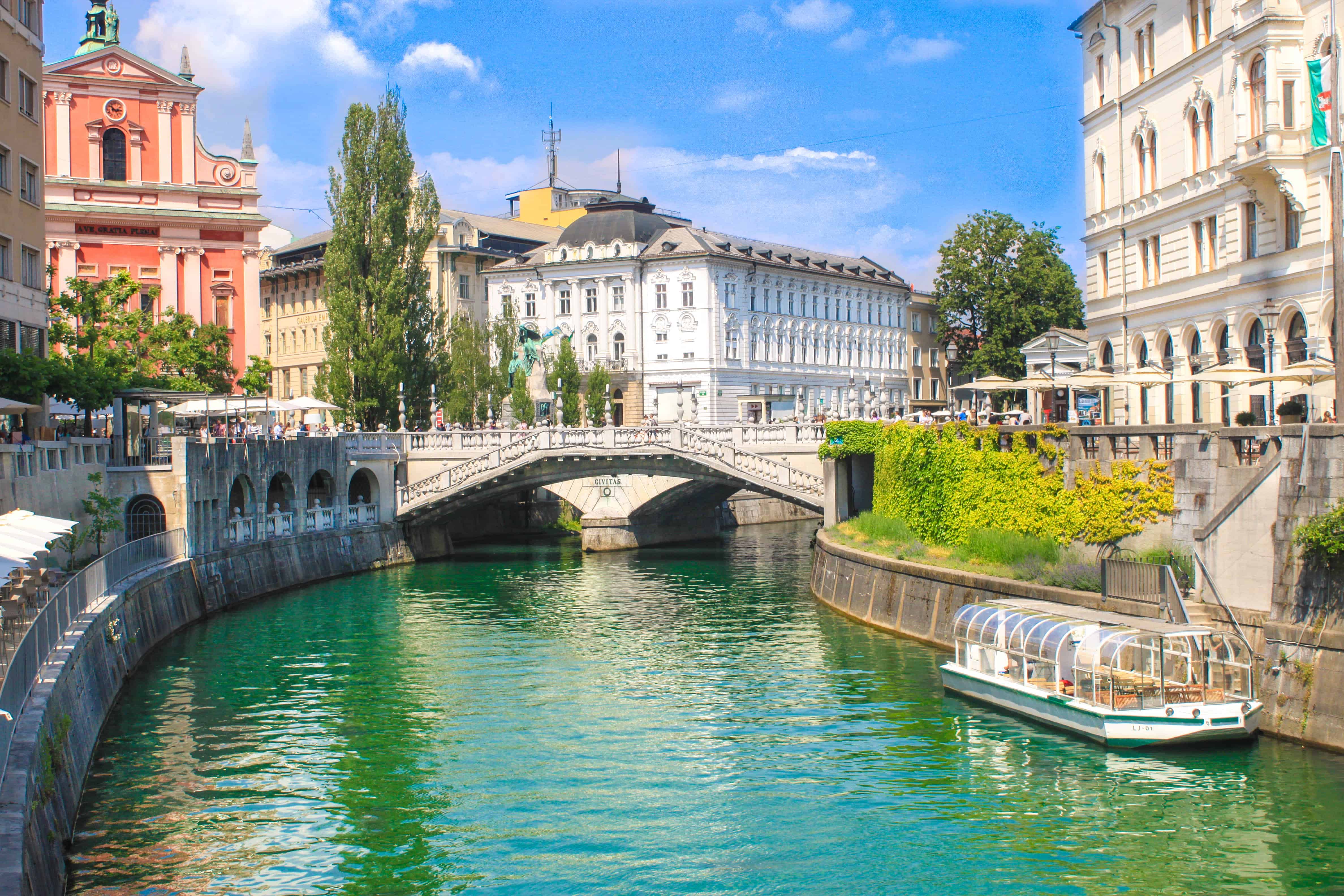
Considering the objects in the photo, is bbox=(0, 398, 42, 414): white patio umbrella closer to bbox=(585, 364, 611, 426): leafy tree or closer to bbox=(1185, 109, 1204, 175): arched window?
bbox=(1185, 109, 1204, 175): arched window

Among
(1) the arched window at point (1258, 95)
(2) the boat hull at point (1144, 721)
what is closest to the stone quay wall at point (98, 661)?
(2) the boat hull at point (1144, 721)

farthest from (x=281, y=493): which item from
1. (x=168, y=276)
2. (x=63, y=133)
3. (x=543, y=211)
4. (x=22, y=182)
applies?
(x=543, y=211)

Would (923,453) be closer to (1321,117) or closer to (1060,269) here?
(1321,117)

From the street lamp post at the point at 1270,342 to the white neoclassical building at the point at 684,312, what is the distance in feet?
183

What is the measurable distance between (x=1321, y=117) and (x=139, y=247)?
2200 inches

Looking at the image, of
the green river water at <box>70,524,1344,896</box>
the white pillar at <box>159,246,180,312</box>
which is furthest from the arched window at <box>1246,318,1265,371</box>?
the white pillar at <box>159,246,180,312</box>

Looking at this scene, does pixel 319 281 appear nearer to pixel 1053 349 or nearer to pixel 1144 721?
pixel 1053 349

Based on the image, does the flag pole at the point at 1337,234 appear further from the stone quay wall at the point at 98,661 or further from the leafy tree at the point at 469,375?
the leafy tree at the point at 469,375

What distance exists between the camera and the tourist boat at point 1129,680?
81.5 feet

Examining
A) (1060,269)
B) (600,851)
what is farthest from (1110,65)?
(1060,269)

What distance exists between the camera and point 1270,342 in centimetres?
4222

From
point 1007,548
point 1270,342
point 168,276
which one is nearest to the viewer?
point 1007,548

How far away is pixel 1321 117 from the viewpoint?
33.5m

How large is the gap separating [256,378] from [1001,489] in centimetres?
4160
